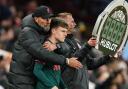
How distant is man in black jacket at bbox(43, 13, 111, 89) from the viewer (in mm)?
10484

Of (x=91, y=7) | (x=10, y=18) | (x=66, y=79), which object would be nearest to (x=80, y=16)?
(x=91, y=7)

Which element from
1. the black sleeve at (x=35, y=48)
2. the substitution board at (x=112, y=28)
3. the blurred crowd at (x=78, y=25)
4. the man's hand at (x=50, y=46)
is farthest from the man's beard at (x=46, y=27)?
the blurred crowd at (x=78, y=25)

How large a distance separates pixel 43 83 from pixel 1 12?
692 centimetres

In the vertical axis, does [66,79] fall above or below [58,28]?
below

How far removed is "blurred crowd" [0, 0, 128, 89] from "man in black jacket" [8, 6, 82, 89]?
1598 mm

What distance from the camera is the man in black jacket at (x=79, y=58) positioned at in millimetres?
10484

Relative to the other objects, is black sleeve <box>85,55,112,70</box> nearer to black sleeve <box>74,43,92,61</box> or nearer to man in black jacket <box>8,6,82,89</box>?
black sleeve <box>74,43,92,61</box>

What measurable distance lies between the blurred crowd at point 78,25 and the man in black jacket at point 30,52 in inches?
62.9

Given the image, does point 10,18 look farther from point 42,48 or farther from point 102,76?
point 42,48

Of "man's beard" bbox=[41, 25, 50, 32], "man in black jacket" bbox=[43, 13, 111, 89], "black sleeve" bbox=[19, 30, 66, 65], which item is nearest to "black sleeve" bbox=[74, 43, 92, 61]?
"man in black jacket" bbox=[43, 13, 111, 89]

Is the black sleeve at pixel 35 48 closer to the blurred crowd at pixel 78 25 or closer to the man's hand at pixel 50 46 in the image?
the man's hand at pixel 50 46

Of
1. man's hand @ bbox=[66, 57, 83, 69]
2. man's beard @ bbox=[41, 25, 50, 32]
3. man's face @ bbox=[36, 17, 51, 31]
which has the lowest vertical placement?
man's hand @ bbox=[66, 57, 83, 69]

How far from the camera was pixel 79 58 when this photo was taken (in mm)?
10430

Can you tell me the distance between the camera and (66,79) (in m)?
10.7
